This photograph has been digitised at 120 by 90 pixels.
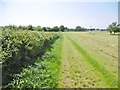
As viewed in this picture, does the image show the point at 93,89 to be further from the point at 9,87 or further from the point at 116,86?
the point at 9,87

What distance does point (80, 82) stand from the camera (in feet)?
32.7

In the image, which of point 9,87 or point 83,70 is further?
point 83,70

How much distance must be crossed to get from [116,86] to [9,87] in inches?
191

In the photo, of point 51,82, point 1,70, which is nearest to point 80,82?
point 51,82

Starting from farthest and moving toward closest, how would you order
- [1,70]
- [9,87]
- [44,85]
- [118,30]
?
[118,30], [44,85], [9,87], [1,70]

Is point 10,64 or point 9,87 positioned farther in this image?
point 10,64

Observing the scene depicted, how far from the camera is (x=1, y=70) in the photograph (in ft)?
24.1

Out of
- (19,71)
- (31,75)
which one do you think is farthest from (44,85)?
(19,71)

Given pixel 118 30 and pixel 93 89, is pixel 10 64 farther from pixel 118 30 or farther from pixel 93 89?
pixel 118 30

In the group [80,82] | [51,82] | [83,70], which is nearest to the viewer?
[51,82]

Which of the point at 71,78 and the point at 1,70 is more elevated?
the point at 1,70

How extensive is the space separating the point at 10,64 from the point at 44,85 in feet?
5.48

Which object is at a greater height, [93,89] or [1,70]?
[1,70]

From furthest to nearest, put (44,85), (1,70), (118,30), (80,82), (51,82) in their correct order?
(118,30) < (80,82) < (51,82) < (44,85) < (1,70)
